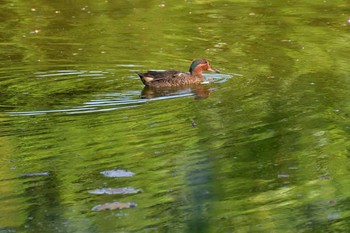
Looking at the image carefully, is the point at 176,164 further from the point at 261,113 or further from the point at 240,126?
the point at 261,113

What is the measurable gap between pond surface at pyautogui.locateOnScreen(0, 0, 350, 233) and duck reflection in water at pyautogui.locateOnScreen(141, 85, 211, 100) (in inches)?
1.4

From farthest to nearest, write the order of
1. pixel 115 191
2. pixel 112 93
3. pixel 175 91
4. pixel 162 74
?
pixel 162 74
pixel 175 91
pixel 112 93
pixel 115 191

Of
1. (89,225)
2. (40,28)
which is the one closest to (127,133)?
(89,225)

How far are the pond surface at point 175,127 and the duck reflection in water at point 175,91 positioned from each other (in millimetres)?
36

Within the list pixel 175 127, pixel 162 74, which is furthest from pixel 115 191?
pixel 162 74

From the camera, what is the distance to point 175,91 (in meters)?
12.1

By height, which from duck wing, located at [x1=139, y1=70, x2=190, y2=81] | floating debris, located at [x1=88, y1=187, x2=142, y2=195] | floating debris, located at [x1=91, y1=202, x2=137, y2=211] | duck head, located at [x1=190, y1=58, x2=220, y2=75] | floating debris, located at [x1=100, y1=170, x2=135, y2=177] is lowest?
duck head, located at [x1=190, y1=58, x2=220, y2=75]

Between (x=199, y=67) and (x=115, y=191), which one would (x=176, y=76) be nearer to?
(x=199, y=67)

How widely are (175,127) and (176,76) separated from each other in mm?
2915

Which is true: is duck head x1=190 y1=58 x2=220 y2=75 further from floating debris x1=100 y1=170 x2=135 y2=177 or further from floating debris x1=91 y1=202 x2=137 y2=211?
floating debris x1=91 y1=202 x2=137 y2=211

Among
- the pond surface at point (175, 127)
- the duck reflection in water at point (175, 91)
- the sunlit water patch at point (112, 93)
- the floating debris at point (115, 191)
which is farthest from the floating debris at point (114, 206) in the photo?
the duck reflection in water at point (175, 91)

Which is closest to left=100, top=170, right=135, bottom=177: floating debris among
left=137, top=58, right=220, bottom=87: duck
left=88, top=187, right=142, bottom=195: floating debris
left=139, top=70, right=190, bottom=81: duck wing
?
left=88, top=187, right=142, bottom=195: floating debris

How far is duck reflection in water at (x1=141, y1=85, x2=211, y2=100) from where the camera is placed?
37.6 feet

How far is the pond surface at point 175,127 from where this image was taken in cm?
674
